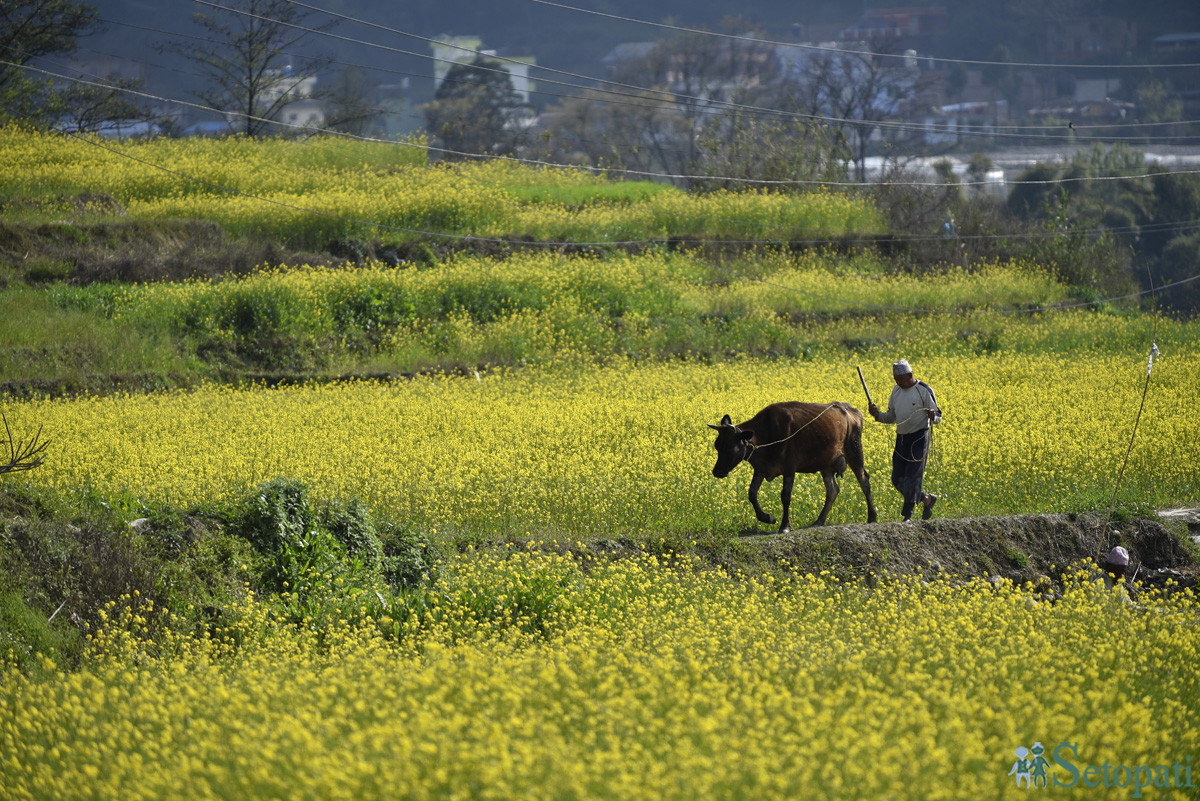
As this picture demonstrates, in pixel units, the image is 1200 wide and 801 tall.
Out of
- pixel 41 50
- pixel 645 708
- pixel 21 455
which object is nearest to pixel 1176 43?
pixel 41 50

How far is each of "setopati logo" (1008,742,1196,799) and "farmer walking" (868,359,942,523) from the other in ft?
17.6

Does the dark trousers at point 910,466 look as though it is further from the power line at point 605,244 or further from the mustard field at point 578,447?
the power line at point 605,244

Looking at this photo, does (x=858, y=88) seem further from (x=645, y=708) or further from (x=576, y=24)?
(x=645, y=708)

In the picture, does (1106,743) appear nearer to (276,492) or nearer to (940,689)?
(940,689)

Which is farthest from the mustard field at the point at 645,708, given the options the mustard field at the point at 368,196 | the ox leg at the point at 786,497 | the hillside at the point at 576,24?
the hillside at the point at 576,24

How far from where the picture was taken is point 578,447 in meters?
13.9

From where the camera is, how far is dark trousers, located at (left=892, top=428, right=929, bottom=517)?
11.2 m

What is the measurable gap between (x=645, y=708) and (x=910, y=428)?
20.3 ft

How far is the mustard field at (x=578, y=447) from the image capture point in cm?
1141

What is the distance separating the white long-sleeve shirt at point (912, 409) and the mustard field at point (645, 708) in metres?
2.73

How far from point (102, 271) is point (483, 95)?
53563 mm

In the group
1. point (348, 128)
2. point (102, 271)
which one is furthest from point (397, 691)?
point (348, 128)

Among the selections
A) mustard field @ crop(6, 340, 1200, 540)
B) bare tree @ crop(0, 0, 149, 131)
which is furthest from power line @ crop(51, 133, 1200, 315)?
mustard field @ crop(6, 340, 1200, 540)

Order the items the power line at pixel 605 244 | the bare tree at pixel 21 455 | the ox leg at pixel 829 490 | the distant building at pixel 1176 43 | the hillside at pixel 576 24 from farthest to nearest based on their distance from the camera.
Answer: the hillside at pixel 576 24, the distant building at pixel 1176 43, the power line at pixel 605 244, the ox leg at pixel 829 490, the bare tree at pixel 21 455
